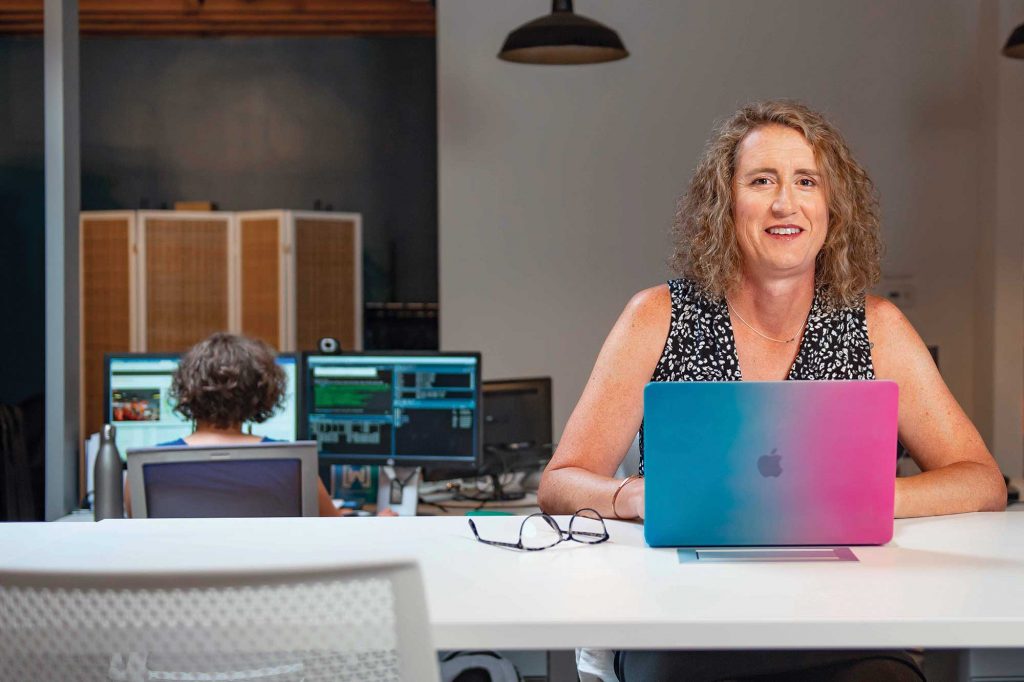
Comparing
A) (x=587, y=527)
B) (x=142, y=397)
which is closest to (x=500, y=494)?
(x=142, y=397)

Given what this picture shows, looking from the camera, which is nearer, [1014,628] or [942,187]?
[1014,628]

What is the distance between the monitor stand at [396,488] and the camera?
4.09 metres

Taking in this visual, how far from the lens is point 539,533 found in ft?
6.30

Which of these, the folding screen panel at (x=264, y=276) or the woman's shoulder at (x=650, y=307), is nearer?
the woman's shoulder at (x=650, y=307)

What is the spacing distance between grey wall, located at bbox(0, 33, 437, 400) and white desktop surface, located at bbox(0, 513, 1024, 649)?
661 centimetres

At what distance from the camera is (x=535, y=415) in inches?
176

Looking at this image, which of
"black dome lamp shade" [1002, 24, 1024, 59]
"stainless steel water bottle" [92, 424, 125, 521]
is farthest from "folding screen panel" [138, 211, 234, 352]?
"black dome lamp shade" [1002, 24, 1024, 59]

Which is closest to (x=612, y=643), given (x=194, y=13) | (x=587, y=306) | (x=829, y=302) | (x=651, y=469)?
(x=651, y=469)

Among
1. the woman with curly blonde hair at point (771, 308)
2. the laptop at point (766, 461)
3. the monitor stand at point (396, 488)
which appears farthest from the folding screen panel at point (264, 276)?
the laptop at point (766, 461)

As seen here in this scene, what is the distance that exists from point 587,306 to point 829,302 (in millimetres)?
5083

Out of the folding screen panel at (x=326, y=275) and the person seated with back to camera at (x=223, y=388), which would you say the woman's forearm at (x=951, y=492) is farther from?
the folding screen panel at (x=326, y=275)

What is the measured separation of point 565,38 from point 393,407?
201 cm

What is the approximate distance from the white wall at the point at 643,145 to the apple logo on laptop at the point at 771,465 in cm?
571

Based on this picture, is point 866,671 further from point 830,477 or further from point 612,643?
point 612,643
